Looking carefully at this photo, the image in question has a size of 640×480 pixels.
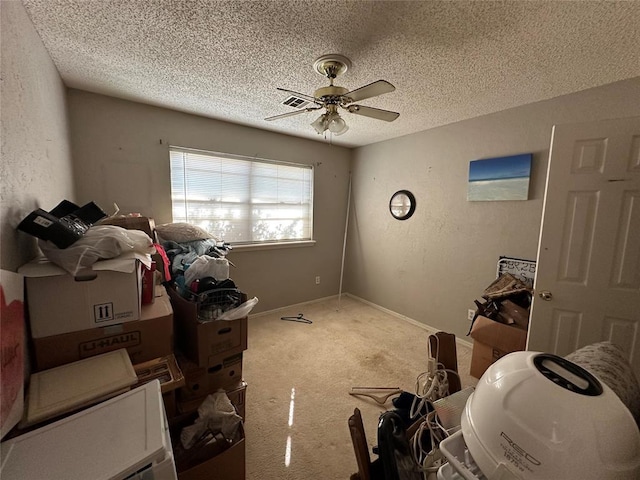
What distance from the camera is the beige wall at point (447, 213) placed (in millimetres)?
2273

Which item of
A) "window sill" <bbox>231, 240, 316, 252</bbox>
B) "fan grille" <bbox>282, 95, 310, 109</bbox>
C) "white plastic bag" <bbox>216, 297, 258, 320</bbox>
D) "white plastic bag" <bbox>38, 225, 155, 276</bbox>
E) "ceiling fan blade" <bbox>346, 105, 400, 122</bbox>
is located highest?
"fan grille" <bbox>282, 95, 310, 109</bbox>

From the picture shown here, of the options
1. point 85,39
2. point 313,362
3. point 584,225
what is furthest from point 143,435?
point 584,225

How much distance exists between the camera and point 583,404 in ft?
1.77

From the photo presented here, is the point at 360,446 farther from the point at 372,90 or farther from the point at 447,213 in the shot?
the point at 447,213

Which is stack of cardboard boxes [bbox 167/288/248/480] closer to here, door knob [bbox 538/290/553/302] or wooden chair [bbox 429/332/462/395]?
wooden chair [bbox 429/332/462/395]

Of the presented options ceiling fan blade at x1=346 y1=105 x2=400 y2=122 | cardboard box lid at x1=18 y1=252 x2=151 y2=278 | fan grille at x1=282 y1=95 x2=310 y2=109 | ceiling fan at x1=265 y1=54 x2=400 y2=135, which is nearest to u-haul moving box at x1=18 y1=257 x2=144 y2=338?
cardboard box lid at x1=18 y1=252 x2=151 y2=278

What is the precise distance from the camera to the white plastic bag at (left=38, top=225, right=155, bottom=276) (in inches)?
41.1

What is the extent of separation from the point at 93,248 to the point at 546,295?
2.55m

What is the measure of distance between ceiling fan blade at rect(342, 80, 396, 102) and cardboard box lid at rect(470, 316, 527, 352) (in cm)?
197

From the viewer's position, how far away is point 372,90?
1499 mm

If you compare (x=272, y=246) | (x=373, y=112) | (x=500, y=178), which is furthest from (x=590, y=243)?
(x=272, y=246)

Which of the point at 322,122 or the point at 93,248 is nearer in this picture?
the point at 93,248

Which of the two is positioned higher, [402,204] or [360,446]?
[402,204]

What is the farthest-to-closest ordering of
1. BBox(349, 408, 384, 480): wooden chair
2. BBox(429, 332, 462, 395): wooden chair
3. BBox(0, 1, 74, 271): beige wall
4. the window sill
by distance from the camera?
1. the window sill
2. BBox(429, 332, 462, 395): wooden chair
3. BBox(0, 1, 74, 271): beige wall
4. BBox(349, 408, 384, 480): wooden chair
